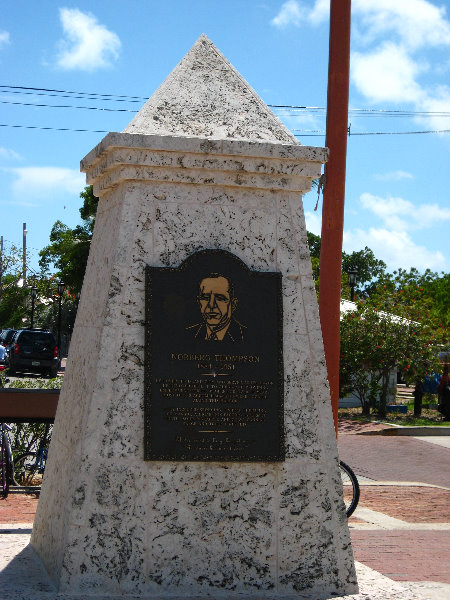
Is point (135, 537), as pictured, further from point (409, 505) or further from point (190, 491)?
point (409, 505)

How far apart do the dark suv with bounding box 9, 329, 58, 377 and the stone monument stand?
96.7ft

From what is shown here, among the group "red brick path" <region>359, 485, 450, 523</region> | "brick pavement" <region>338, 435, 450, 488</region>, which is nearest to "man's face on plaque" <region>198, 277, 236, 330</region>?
"red brick path" <region>359, 485, 450, 523</region>

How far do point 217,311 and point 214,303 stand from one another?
5cm

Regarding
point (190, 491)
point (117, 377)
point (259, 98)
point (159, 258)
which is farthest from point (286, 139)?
point (190, 491)

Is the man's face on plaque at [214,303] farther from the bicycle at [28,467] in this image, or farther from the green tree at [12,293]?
the green tree at [12,293]

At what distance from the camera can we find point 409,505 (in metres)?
10.3

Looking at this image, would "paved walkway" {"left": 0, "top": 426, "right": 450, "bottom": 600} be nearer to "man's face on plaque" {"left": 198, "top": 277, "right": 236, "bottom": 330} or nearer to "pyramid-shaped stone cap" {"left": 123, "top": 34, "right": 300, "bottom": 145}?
"man's face on plaque" {"left": 198, "top": 277, "right": 236, "bottom": 330}

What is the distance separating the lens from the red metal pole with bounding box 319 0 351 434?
345 inches

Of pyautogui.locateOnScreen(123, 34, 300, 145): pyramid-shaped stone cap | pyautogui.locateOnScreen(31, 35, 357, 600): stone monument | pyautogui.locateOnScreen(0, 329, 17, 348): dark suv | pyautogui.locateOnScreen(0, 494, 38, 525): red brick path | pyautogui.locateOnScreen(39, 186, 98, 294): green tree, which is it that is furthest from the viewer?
pyautogui.locateOnScreen(0, 329, 17, 348): dark suv

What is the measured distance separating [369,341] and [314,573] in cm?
1691

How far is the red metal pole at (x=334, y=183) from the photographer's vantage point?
8766 mm

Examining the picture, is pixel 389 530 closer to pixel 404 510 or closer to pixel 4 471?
pixel 404 510

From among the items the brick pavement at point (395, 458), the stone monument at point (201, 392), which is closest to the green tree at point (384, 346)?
the brick pavement at point (395, 458)

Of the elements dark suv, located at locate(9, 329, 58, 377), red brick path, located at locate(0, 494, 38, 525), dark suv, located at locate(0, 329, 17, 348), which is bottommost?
red brick path, located at locate(0, 494, 38, 525)
